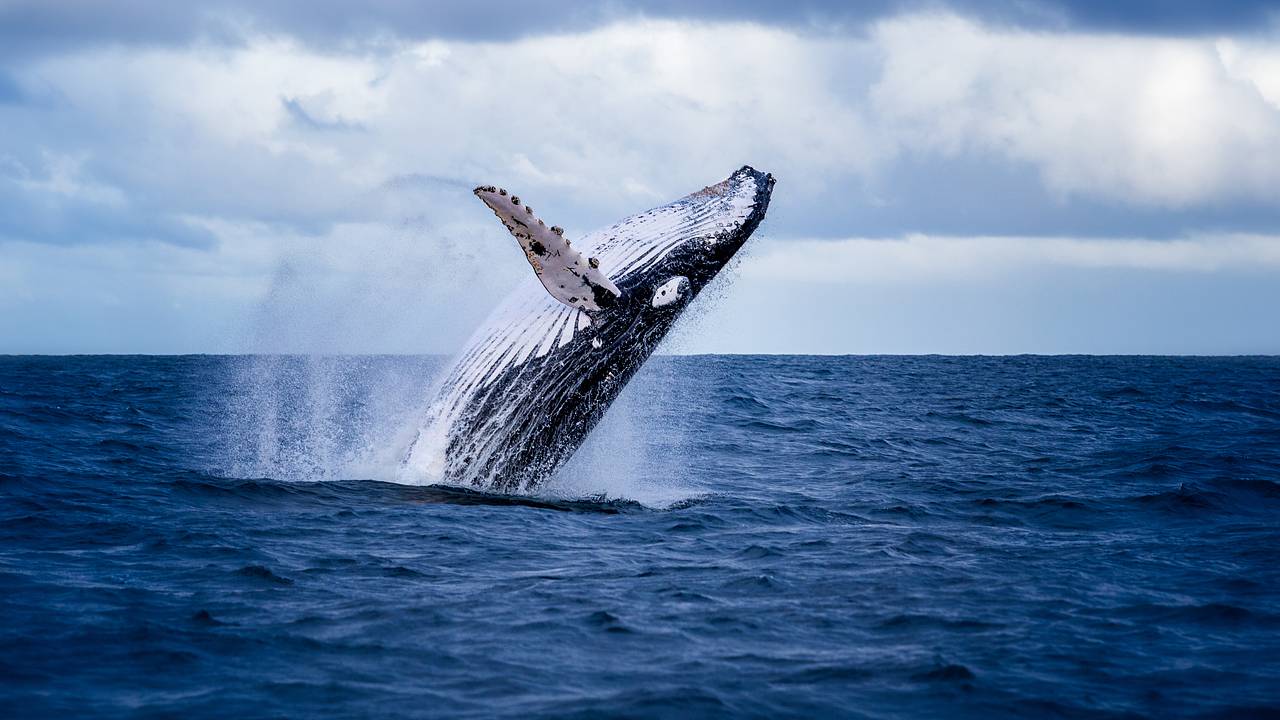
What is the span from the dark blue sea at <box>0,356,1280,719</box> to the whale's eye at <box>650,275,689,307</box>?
2145 millimetres

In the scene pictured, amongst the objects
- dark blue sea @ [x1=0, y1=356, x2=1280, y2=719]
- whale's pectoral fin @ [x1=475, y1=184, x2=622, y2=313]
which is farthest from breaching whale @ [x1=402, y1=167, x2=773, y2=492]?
dark blue sea @ [x1=0, y1=356, x2=1280, y2=719]

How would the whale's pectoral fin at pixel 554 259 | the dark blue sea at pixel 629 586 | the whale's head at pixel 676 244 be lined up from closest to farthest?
the dark blue sea at pixel 629 586
the whale's pectoral fin at pixel 554 259
the whale's head at pixel 676 244

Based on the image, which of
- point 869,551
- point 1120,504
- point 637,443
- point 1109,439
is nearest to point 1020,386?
point 1109,439

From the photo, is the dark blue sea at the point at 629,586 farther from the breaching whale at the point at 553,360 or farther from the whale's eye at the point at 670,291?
the whale's eye at the point at 670,291

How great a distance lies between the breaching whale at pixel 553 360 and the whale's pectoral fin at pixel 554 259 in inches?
4.8

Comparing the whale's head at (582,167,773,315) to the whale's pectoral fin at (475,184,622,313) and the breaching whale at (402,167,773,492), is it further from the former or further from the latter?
the whale's pectoral fin at (475,184,622,313)

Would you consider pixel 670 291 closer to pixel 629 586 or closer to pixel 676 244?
pixel 676 244

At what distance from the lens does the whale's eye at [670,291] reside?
1140 centimetres

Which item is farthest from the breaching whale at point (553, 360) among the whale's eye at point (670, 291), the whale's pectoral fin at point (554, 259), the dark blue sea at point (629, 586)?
the dark blue sea at point (629, 586)

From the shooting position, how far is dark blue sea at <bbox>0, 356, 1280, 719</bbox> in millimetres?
6086

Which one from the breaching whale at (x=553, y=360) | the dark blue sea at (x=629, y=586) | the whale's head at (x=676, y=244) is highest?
the whale's head at (x=676, y=244)

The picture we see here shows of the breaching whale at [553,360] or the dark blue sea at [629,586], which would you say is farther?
the breaching whale at [553,360]

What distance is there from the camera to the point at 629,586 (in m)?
8.27

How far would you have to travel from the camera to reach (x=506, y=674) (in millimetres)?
6266
